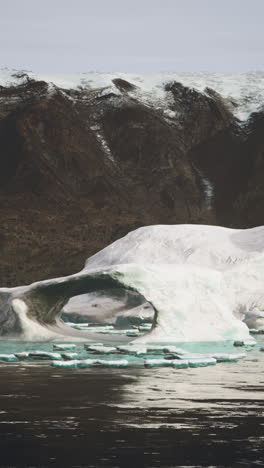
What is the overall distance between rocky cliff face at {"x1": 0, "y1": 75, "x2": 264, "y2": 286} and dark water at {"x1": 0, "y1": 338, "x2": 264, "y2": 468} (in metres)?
107

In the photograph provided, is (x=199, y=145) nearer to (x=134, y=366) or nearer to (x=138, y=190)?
(x=138, y=190)

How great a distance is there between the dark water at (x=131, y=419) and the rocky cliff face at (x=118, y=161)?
106962 millimetres

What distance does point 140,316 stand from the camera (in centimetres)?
5769

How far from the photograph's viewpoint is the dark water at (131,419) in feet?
45.2

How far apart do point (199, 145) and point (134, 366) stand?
517 feet

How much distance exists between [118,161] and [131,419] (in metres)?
159

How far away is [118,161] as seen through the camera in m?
175

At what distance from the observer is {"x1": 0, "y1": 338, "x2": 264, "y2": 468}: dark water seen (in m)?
13.8

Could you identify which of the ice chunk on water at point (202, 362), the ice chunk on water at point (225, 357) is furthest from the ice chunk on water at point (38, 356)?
the ice chunk on water at point (225, 357)

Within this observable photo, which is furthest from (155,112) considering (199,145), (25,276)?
(25,276)

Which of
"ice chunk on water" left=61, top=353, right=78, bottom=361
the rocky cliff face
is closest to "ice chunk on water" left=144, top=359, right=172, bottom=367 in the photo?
"ice chunk on water" left=61, top=353, right=78, bottom=361

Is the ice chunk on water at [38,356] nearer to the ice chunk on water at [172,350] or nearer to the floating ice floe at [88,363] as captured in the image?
the floating ice floe at [88,363]

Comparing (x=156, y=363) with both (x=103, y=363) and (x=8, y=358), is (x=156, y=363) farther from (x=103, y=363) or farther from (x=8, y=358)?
(x=8, y=358)

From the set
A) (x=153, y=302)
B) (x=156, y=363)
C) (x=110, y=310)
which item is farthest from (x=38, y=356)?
(x=110, y=310)
